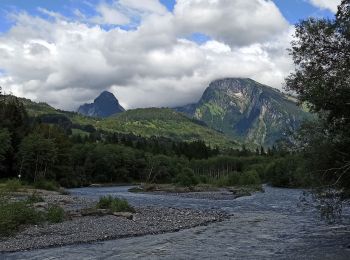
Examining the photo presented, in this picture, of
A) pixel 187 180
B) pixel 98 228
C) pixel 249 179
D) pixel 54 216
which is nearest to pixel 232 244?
pixel 98 228

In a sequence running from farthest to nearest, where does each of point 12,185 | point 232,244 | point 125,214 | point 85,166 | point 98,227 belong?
point 85,166
point 12,185
point 125,214
point 98,227
point 232,244

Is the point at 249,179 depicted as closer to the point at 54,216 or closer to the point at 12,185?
the point at 12,185

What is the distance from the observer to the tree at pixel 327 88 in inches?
Answer: 1055

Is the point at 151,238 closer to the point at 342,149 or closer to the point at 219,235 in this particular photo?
the point at 219,235

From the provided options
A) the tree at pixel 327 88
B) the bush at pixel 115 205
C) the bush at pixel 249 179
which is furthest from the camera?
the bush at pixel 249 179

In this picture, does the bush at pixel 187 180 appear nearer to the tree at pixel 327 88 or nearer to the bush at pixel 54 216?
the bush at pixel 54 216

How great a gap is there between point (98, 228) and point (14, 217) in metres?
7.17

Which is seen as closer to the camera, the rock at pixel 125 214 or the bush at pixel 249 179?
the rock at pixel 125 214

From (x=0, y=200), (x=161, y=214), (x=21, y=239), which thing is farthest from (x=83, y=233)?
(x=161, y=214)

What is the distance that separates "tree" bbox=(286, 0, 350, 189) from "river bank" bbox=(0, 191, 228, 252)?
1617cm

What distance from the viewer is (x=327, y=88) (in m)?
27.1

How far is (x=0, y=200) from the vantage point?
36.7 m

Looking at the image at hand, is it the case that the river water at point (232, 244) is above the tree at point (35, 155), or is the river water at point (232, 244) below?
below

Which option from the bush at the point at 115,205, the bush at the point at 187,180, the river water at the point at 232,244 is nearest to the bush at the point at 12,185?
the bush at the point at 115,205
